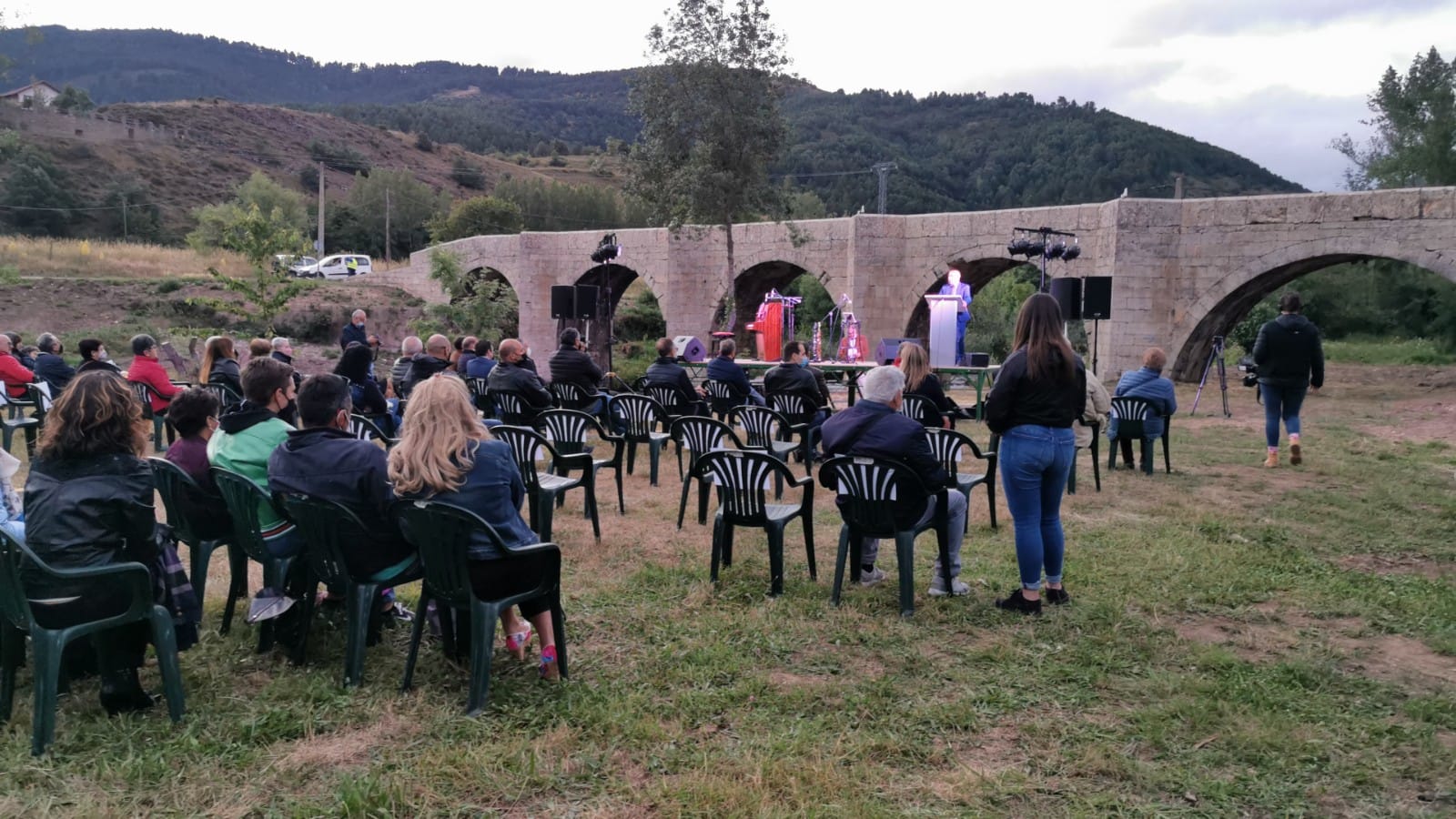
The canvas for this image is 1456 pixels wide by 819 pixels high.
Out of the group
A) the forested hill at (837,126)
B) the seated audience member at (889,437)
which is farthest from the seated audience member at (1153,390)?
the forested hill at (837,126)

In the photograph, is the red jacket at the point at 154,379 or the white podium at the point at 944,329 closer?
the red jacket at the point at 154,379

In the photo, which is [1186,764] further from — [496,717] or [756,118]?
[756,118]

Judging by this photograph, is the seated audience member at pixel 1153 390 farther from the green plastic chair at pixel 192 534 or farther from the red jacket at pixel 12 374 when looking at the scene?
the red jacket at pixel 12 374

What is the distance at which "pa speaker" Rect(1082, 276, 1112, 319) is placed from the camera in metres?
11.2

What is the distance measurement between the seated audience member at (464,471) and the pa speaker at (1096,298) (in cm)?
973

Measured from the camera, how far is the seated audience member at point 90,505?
2648mm

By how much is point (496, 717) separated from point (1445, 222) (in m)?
14.4

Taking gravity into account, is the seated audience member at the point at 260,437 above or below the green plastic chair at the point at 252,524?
above

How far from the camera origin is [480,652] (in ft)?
9.45

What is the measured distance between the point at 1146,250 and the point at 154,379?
1329 centimetres

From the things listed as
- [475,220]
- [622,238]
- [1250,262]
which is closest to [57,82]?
[475,220]

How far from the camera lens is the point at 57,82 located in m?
118

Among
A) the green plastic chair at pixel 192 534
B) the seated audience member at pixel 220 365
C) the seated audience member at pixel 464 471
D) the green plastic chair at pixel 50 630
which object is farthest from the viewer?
the seated audience member at pixel 220 365

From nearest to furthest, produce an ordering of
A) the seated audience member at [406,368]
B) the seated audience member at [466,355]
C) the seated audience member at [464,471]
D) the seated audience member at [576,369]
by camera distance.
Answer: the seated audience member at [464,471], the seated audience member at [576,369], the seated audience member at [406,368], the seated audience member at [466,355]
